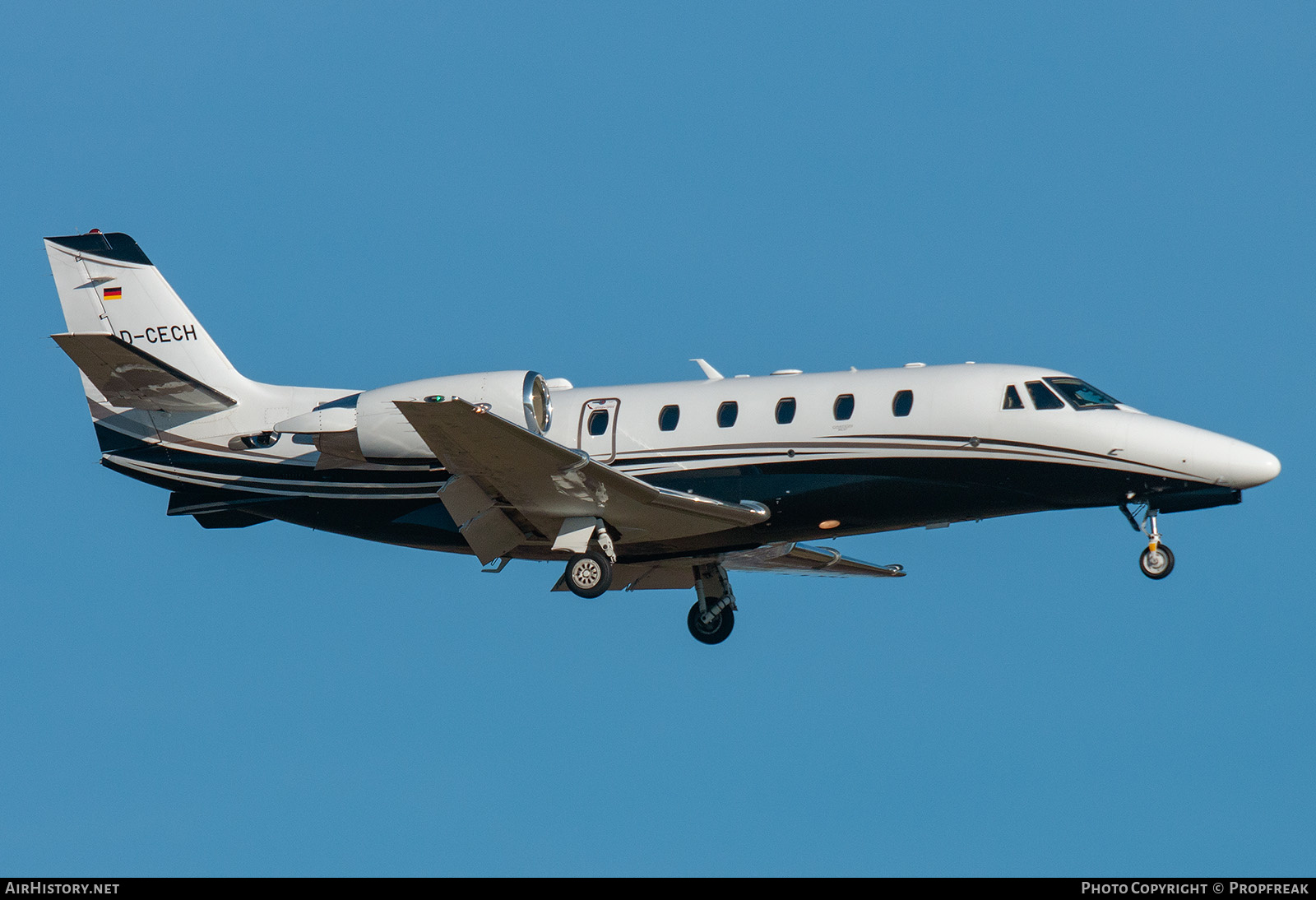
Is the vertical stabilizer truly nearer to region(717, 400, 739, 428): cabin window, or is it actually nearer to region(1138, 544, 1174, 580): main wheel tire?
region(717, 400, 739, 428): cabin window

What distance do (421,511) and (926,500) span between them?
778 cm

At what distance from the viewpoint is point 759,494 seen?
912 inches

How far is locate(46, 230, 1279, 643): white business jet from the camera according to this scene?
2225 cm

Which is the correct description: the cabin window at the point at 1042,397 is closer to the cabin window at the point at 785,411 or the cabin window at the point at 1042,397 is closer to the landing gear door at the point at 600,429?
the cabin window at the point at 785,411

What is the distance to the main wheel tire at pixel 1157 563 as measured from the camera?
2183cm

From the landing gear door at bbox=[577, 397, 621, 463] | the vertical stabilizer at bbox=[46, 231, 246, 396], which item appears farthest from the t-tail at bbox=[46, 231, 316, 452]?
the landing gear door at bbox=[577, 397, 621, 463]

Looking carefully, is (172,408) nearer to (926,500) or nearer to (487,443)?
(487,443)

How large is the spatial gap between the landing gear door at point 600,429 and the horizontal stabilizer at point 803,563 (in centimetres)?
344

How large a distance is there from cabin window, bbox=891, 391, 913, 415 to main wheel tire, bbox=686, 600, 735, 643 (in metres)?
5.62

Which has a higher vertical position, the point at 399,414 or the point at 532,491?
the point at 399,414

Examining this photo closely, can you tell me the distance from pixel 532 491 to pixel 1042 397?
7.35m

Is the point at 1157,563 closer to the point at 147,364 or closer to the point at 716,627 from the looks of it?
the point at 716,627

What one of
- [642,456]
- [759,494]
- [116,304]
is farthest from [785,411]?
[116,304]
